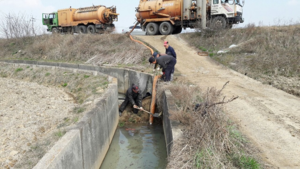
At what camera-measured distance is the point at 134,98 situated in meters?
8.57

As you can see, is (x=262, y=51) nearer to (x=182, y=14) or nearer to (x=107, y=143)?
(x=182, y=14)

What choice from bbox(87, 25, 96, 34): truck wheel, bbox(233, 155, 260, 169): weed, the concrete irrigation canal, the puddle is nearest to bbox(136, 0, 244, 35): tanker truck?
bbox(87, 25, 96, 34): truck wheel

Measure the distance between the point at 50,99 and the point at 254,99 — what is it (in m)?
6.22

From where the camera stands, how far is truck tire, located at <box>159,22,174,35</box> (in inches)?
656

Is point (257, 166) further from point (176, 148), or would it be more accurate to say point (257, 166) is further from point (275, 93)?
point (275, 93)

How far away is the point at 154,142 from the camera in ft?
21.8

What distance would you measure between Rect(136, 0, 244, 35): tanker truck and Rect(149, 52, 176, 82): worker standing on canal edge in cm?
813

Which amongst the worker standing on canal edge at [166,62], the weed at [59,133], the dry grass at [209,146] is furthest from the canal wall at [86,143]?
the worker standing on canal edge at [166,62]

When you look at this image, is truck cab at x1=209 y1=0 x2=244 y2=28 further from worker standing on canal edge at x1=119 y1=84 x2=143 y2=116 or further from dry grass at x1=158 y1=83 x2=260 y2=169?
dry grass at x1=158 y1=83 x2=260 y2=169

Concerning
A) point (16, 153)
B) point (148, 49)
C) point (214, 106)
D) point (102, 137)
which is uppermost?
point (148, 49)

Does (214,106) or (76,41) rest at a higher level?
(76,41)

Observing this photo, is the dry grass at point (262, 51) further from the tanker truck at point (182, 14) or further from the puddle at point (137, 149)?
the puddle at point (137, 149)

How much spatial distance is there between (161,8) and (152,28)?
1694 mm

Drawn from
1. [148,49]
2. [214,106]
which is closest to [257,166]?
[214,106]
